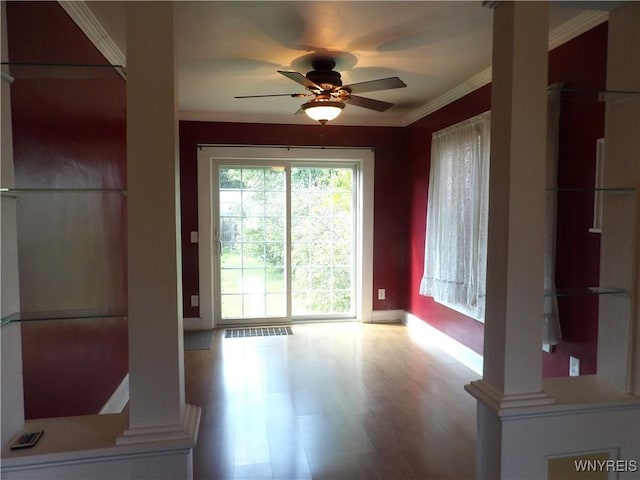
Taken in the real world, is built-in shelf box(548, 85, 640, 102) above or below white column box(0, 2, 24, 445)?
above

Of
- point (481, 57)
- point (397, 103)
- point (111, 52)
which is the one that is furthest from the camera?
point (397, 103)

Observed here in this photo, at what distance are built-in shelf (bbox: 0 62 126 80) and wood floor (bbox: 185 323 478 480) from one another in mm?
1857

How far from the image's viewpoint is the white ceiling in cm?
217

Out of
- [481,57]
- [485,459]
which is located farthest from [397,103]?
[485,459]

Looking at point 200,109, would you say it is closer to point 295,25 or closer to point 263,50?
point 263,50

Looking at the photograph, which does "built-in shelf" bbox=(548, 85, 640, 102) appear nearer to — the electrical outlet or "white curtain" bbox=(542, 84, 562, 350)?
"white curtain" bbox=(542, 84, 562, 350)

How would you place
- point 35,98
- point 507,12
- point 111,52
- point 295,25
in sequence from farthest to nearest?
point 111,52, point 295,25, point 35,98, point 507,12

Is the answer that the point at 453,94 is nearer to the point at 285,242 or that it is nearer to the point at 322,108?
the point at 322,108

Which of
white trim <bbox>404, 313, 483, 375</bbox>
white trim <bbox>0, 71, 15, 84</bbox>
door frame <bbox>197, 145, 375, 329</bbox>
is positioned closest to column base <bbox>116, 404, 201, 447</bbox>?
white trim <bbox>0, 71, 15, 84</bbox>

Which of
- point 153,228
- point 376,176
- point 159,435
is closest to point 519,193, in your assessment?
point 153,228

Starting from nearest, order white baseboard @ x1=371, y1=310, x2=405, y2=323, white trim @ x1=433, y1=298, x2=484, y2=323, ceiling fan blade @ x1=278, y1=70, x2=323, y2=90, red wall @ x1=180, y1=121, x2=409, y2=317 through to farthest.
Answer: ceiling fan blade @ x1=278, y1=70, x2=323, y2=90
white trim @ x1=433, y1=298, x2=484, y2=323
red wall @ x1=180, y1=121, x2=409, y2=317
white baseboard @ x1=371, y1=310, x2=405, y2=323

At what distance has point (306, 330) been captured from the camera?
464 centimetres

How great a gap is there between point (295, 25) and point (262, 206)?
2599mm

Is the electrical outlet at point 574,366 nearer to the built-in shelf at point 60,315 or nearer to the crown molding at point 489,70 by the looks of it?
the crown molding at point 489,70
